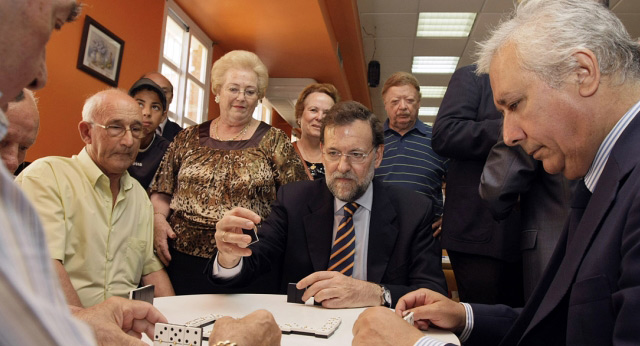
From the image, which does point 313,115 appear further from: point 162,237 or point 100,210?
point 100,210

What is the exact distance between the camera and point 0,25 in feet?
1.74

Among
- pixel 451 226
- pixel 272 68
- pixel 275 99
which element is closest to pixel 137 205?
pixel 451 226

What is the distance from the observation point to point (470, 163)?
2.26 metres

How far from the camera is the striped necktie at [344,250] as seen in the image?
1905 millimetres

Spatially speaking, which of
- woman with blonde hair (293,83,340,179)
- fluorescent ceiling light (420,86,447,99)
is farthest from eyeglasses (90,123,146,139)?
fluorescent ceiling light (420,86,447,99)

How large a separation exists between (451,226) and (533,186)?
428 mm

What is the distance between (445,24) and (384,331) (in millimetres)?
7023

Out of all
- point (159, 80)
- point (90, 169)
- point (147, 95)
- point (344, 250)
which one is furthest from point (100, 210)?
point (159, 80)

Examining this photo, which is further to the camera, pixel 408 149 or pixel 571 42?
pixel 408 149

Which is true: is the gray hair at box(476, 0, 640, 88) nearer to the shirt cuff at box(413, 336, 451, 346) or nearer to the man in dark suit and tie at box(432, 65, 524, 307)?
the shirt cuff at box(413, 336, 451, 346)

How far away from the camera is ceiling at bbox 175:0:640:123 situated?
19.3 ft

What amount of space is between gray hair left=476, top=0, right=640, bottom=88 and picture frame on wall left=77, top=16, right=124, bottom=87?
3.55 m

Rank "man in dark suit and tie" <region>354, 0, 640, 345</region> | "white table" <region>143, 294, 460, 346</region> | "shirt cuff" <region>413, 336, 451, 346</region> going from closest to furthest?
"man in dark suit and tie" <region>354, 0, 640, 345</region> < "shirt cuff" <region>413, 336, 451, 346</region> < "white table" <region>143, 294, 460, 346</region>

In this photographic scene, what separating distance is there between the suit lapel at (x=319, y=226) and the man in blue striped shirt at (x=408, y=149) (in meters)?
0.86
